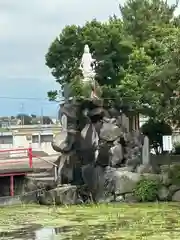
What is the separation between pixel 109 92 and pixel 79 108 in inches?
244

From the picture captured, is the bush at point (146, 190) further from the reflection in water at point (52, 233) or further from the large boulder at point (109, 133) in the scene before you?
the reflection in water at point (52, 233)

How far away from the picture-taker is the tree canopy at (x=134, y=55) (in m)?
20.7

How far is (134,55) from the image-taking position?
2764 cm

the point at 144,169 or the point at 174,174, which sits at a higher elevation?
the point at 144,169

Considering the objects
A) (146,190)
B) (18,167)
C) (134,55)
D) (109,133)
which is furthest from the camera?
(134,55)

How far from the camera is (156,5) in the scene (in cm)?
3241

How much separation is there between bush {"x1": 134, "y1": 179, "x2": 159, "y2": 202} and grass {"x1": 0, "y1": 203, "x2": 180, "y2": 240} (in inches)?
37.2

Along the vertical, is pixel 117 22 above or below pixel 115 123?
above

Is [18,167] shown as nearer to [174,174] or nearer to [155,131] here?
[174,174]

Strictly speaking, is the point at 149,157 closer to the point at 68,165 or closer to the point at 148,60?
the point at 68,165

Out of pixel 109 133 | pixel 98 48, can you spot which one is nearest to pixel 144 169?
pixel 109 133

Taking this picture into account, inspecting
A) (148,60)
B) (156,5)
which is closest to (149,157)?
(148,60)

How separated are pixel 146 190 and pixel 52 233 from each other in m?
7.48

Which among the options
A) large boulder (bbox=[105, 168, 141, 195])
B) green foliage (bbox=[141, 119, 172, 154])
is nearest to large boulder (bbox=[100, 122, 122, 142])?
large boulder (bbox=[105, 168, 141, 195])
